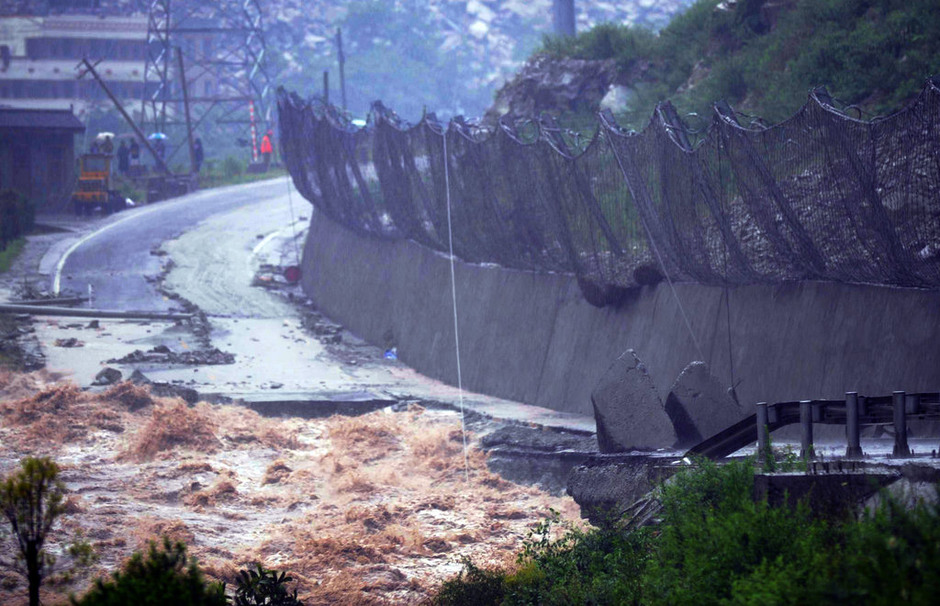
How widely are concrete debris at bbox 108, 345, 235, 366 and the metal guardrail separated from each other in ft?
41.2

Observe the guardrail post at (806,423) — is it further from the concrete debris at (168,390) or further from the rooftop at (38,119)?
the rooftop at (38,119)

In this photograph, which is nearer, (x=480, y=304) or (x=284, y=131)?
(x=480, y=304)

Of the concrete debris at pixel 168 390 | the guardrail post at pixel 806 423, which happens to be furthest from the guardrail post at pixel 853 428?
the concrete debris at pixel 168 390

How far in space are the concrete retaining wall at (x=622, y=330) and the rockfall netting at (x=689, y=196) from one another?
25 cm

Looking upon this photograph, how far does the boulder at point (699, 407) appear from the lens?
991 cm

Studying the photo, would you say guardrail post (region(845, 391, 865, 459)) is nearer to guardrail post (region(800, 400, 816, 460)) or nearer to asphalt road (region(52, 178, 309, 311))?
guardrail post (region(800, 400, 816, 460))

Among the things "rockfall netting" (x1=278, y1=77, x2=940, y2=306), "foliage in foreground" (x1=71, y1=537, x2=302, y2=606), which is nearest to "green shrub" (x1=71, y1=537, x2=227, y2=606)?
"foliage in foreground" (x1=71, y1=537, x2=302, y2=606)

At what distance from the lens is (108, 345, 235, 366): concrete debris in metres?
18.9

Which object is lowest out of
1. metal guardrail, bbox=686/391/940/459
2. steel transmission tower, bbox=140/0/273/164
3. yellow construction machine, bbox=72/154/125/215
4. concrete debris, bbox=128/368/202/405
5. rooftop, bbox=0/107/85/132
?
concrete debris, bbox=128/368/202/405

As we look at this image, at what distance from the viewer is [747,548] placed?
6047 millimetres

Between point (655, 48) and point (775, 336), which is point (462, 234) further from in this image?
point (655, 48)

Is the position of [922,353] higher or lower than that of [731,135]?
lower

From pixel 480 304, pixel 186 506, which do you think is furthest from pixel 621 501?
pixel 480 304

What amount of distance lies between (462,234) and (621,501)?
8.44 m
